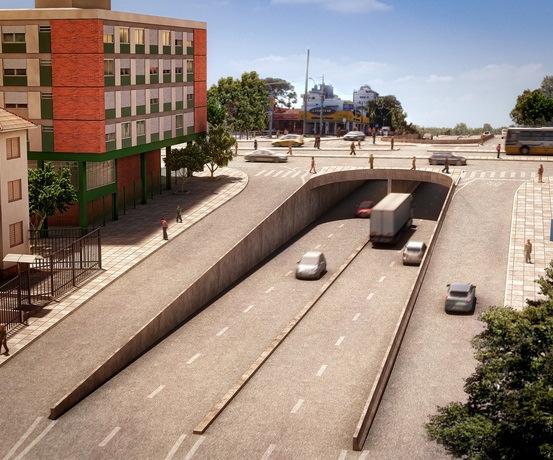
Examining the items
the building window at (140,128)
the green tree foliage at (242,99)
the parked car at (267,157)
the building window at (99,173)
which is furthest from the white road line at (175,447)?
the green tree foliage at (242,99)

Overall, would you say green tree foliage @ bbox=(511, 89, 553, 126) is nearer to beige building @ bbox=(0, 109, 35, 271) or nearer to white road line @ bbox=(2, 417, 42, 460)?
beige building @ bbox=(0, 109, 35, 271)

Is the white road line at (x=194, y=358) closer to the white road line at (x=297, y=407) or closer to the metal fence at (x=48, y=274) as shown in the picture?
the white road line at (x=297, y=407)

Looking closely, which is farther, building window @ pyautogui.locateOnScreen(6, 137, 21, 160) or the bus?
the bus

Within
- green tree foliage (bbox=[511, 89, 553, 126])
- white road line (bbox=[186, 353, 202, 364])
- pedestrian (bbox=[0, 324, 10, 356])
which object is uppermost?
green tree foliage (bbox=[511, 89, 553, 126])

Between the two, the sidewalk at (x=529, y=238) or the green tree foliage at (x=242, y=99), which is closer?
the sidewalk at (x=529, y=238)

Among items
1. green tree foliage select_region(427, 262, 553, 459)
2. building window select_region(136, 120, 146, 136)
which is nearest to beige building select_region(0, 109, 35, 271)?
building window select_region(136, 120, 146, 136)

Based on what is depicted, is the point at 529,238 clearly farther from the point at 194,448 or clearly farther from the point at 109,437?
the point at 109,437

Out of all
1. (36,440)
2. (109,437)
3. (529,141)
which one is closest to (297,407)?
(109,437)

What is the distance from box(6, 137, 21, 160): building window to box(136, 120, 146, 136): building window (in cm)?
1554

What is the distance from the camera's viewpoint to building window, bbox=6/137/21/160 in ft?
158

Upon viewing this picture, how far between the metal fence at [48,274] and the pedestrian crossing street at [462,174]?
91.5ft

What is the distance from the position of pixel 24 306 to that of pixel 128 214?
2145cm

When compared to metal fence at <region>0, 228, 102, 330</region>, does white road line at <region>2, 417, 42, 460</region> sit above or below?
below

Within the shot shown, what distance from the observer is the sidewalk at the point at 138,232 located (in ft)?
142
